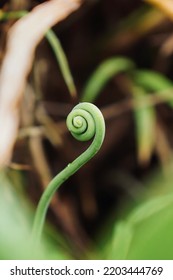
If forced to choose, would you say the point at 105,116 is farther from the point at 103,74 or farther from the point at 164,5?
the point at 164,5

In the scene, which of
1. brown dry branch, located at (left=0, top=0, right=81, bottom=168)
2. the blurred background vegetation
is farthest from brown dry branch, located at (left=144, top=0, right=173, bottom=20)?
brown dry branch, located at (left=0, top=0, right=81, bottom=168)

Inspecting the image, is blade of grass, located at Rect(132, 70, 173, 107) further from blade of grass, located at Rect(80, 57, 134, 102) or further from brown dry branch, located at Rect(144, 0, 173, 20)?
brown dry branch, located at Rect(144, 0, 173, 20)

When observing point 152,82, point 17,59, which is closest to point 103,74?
point 152,82

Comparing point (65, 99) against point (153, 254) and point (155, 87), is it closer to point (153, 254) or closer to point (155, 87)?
point (155, 87)

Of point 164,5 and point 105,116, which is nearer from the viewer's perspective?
point 164,5

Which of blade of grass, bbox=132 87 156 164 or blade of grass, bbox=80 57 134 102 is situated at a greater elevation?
blade of grass, bbox=80 57 134 102

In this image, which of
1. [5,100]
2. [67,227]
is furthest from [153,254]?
[67,227]
